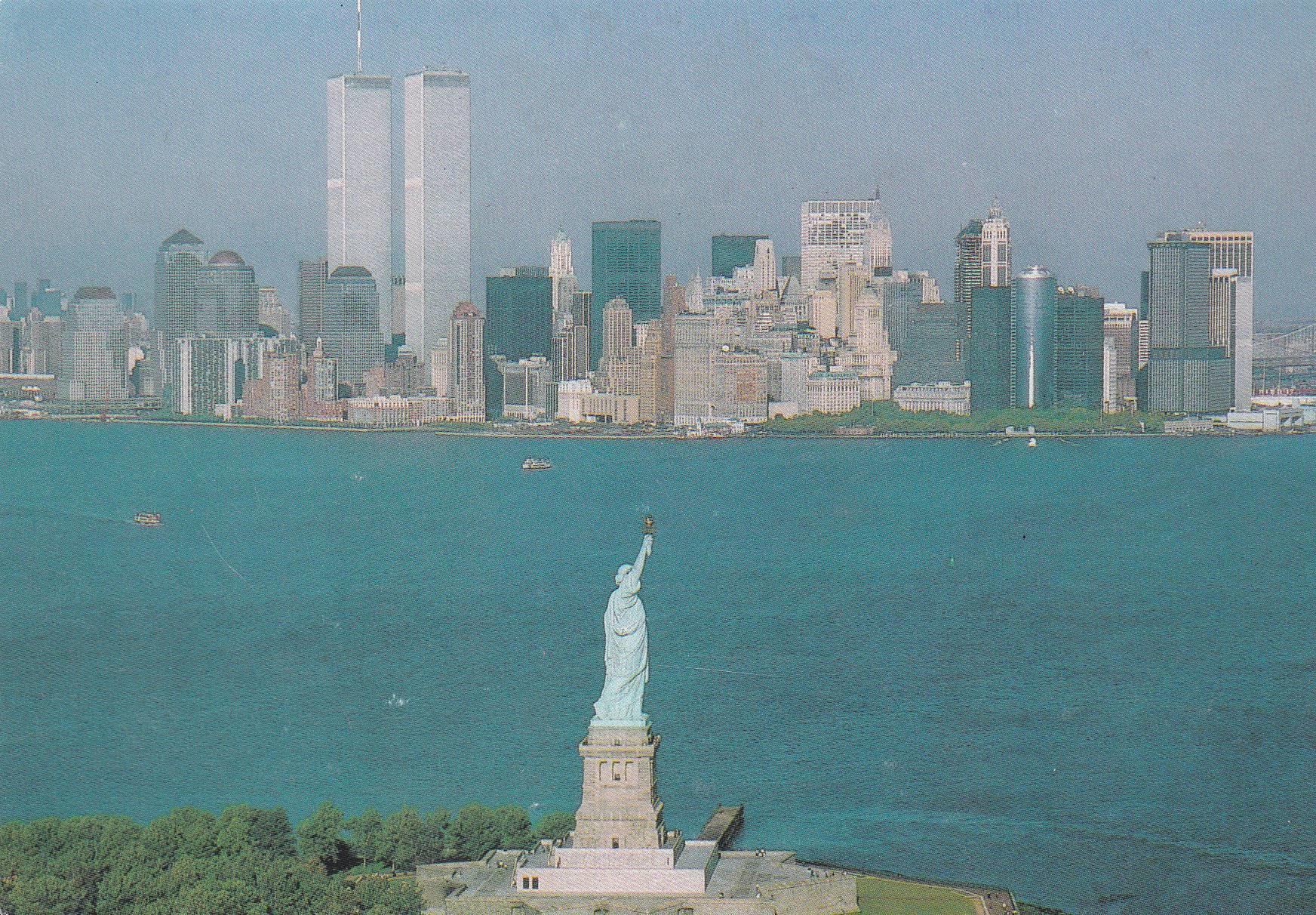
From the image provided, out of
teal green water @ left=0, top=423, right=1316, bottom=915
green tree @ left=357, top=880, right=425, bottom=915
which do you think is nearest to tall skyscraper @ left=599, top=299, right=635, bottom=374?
teal green water @ left=0, top=423, right=1316, bottom=915

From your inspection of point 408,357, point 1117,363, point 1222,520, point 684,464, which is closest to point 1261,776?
point 1222,520

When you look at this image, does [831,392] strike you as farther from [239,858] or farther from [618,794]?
[239,858]

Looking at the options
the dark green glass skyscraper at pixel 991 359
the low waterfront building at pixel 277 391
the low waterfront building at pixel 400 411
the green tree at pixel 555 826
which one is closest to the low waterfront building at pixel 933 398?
the dark green glass skyscraper at pixel 991 359

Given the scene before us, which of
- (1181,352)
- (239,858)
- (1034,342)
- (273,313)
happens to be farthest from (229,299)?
(239,858)

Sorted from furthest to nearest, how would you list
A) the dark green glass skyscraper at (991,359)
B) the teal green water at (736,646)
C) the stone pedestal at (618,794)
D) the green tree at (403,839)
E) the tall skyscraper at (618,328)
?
1. the dark green glass skyscraper at (991,359)
2. the tall skyscraper at (618,328)
3. the teal green water at (736,646)
4. the green tree at (403,839)
5. the stone pedestal at (618,794)

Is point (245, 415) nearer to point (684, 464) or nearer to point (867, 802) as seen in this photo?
point (684, 464)

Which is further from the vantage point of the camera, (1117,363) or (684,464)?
(1117,363)

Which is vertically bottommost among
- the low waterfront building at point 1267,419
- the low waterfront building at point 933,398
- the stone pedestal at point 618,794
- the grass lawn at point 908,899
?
the grass lawn at point 908,899

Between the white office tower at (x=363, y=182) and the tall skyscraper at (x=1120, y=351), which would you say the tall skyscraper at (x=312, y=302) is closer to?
the white office tower at (x=363, y=182)
